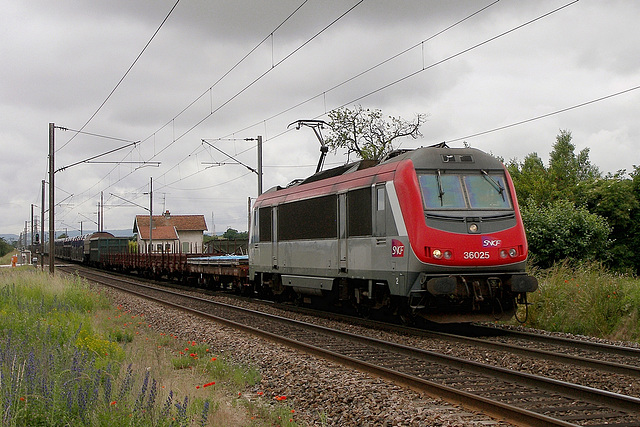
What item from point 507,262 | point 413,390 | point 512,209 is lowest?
point 413,390

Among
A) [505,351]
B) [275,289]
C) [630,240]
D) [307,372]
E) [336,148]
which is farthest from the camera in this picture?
[336,148]

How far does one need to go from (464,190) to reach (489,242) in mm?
1053

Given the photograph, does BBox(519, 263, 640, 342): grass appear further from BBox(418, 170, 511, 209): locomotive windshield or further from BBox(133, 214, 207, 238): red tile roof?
BBox(133, 214, 207, 238): red tile roof

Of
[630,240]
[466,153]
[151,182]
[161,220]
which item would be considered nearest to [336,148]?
[151,182]

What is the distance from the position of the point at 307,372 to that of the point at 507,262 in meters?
4.77

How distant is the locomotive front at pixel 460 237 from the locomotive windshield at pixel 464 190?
17 millimetres

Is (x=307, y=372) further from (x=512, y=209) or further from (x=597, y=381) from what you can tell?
(x=512, y=209)

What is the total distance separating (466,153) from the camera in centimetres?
1256

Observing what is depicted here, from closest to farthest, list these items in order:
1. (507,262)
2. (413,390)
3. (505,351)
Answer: (413,390), (505,351), (507,262)

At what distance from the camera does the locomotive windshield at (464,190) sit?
12.0 meters

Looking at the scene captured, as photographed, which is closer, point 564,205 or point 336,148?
point 564,205

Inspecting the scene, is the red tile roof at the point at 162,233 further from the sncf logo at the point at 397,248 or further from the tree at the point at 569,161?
the sncf logo at the point at 397,248

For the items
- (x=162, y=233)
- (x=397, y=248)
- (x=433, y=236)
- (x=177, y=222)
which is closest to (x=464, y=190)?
(x=433, y=236)

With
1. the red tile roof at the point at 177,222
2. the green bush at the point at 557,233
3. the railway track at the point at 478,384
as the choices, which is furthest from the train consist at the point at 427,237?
the red tile roof at the point at 177,222
